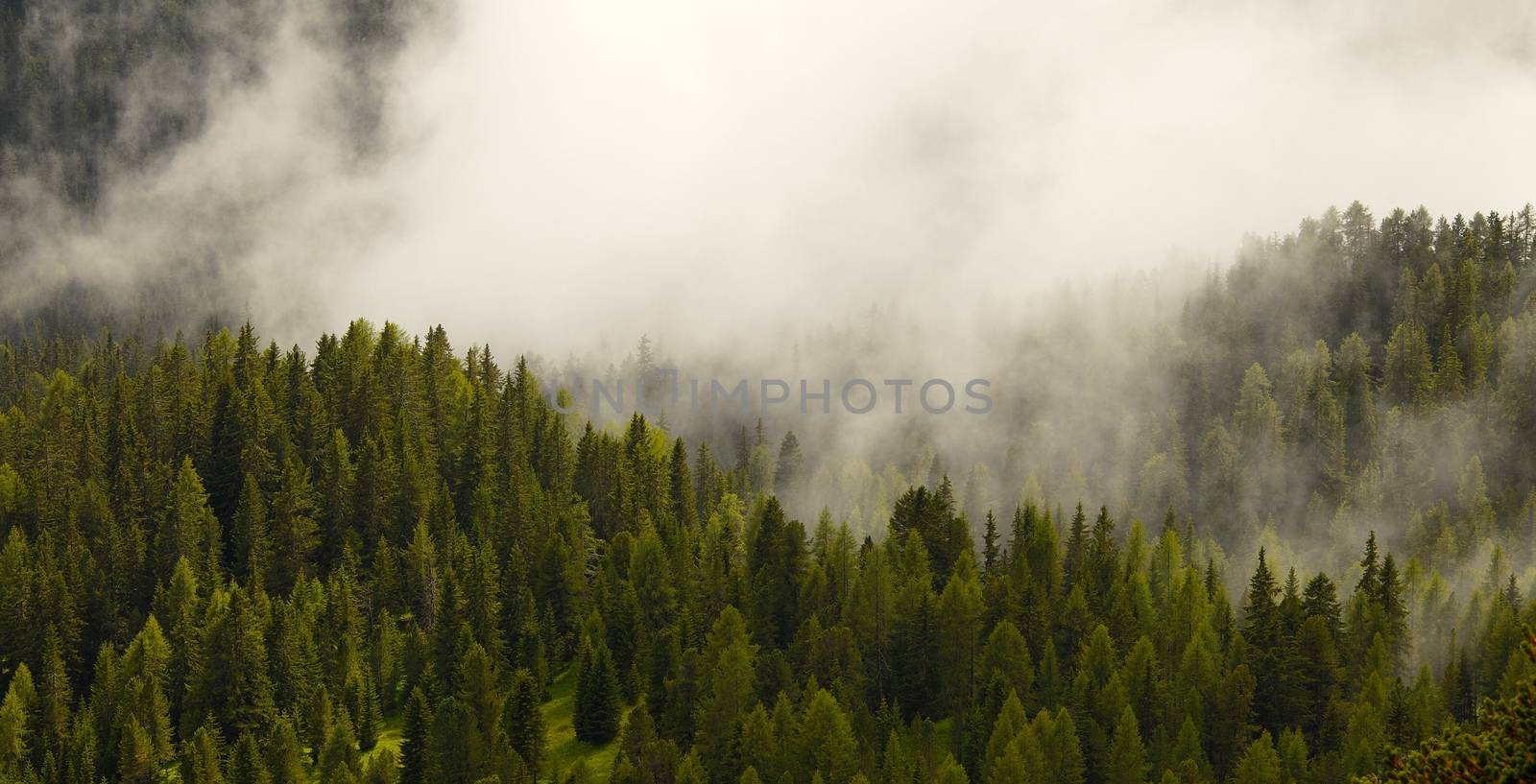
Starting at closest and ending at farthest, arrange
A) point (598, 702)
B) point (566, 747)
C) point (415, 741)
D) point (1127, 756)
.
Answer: point (1127, 756) < point (415, 741) < point (598, 702) < point (566, 747)

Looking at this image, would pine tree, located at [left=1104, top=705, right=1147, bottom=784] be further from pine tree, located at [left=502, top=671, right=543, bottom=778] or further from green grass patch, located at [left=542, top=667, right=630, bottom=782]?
pine tree, located at [left=502, top=671, right=543, bottom=778]

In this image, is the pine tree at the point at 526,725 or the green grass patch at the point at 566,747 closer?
the pine tree at the point at 526,725

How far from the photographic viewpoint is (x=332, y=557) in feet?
511

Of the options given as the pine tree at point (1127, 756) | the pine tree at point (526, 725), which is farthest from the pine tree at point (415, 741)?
the pine tree at point (1127, 756)

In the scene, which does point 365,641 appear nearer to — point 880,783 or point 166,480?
point 166,480

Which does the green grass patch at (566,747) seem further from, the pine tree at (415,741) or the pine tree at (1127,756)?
the pine tree at (1127,756)

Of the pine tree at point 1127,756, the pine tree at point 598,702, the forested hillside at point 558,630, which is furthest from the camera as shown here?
the pine tree at point 598,702

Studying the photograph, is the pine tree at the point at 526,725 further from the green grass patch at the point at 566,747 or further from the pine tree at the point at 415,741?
the pine tree at the point at 415,741

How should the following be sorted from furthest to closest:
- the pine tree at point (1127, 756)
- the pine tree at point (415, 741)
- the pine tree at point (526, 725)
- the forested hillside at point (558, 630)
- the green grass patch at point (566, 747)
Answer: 1. the green grass patch at point (566, 747)
2. the pine tree at point (526, 725)
3. the forested hillside at point (558, 630)
4. the pine tree at point (415, 741)
5. the pine tree at point (1127, 756)

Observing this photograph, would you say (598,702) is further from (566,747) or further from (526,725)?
(526,725)

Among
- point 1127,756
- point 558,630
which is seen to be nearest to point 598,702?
point 558,630

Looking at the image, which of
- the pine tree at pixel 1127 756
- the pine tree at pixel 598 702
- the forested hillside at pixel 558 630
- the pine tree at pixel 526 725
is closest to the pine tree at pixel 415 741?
the forested hillside at pixel 558 630

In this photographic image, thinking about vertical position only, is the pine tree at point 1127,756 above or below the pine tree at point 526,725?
below

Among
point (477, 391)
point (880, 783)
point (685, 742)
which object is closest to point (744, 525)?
point (477, 391)
